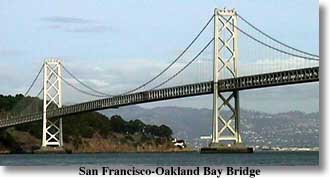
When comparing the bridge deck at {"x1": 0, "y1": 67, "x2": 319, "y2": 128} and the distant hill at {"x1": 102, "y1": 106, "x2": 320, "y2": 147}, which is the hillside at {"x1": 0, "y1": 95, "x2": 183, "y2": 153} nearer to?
the bridge deck at {"x1": 0, "y1": 67, "x2": 319, "y2": 128}

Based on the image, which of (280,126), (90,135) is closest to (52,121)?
(90,135)

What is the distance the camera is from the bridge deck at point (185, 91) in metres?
17.5

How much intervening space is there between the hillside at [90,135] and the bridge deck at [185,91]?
25 centimetres

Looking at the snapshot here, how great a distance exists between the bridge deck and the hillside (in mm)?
247

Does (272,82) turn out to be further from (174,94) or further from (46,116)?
(46,116)

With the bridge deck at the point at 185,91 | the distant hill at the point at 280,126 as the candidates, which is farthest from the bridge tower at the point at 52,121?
the distant hill at the point at 280,126

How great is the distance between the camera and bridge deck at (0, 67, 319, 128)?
57.3 ft

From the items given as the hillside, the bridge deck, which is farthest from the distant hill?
the hillside

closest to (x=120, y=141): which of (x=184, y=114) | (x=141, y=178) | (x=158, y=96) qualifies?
(x=158, y=96)

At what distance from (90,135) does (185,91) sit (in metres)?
6.06

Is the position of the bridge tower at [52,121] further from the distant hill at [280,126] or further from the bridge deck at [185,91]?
the distant hill at [280,126]

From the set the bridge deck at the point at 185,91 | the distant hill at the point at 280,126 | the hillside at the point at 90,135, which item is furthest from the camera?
the hillside at the point at 90,135

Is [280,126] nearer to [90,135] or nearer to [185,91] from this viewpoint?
[185,91]

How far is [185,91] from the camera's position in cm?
2047
